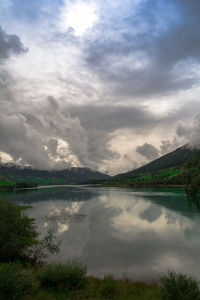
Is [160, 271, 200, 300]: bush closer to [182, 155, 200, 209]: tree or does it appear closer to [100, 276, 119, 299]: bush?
[100, 276, 119, 299]: bush

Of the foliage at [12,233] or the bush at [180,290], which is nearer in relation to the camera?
the bush at [180,290]

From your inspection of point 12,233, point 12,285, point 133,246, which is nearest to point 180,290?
point 12,285

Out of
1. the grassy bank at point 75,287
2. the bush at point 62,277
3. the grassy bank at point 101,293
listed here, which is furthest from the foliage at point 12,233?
the grassy bank at point 101,293

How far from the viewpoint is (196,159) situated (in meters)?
39.8

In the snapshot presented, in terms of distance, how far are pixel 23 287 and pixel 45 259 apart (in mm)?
18384

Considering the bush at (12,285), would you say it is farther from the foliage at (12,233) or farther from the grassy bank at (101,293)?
the foliage at (12,233)

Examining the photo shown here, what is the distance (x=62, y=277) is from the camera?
21.7 meters

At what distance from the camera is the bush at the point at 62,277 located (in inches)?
836

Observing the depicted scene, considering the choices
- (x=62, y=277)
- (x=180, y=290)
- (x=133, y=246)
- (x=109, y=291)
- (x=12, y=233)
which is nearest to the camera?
(x=180, y=290)

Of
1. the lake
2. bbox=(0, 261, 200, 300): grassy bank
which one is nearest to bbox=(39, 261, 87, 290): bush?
bbox=(0, 261, 200, 300): grassy bank

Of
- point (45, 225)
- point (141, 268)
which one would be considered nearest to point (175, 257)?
point (141, 268)

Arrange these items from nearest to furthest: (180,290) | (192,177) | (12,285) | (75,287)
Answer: (12,285) < (180,290) < (75,287) < (192,177)

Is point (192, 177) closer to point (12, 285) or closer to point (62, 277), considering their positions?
point (62, 277)

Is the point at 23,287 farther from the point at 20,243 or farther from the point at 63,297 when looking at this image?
the point at 20,243
